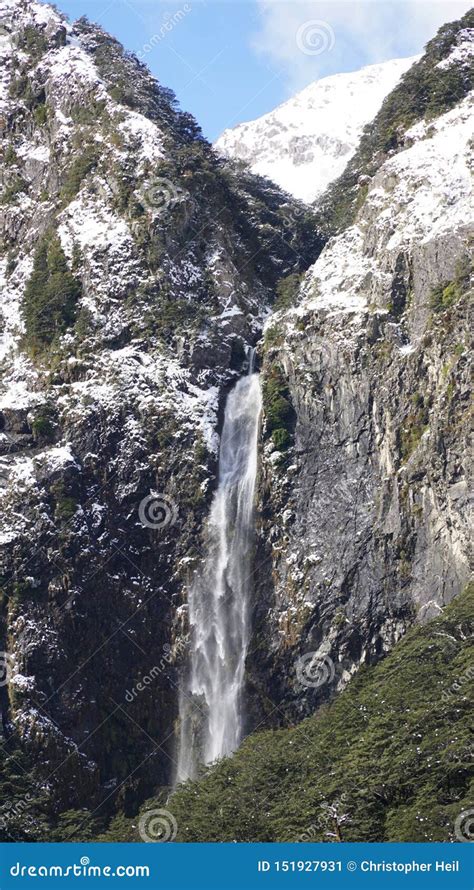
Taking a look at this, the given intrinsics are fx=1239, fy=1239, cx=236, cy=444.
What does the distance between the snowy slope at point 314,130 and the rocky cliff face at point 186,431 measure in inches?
1661

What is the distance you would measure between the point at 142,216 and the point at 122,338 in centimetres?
895

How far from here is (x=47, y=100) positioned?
8381 centimetres

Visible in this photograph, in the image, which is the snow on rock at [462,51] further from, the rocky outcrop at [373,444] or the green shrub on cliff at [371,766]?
the green shrub on cliff at [371,766]

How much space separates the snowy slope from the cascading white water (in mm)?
54900

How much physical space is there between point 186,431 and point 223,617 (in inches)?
417

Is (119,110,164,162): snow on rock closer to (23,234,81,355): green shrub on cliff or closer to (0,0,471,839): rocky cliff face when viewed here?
(0,0,471,839): rocky cliff face

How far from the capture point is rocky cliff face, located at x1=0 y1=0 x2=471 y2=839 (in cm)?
5644

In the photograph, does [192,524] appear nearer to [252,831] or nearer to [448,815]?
[252,831]

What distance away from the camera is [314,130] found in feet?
434

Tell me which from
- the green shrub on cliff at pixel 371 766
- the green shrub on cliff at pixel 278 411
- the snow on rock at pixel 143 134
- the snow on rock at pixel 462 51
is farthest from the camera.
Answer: the snow on rock at pixel 143 134

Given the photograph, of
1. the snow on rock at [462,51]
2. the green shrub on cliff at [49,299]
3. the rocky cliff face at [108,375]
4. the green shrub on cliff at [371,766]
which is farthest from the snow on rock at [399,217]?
the green shrub on cliff at [371,766]

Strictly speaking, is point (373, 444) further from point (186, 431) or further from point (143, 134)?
point (143, 134)

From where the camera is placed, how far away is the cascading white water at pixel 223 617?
57750 millimetres

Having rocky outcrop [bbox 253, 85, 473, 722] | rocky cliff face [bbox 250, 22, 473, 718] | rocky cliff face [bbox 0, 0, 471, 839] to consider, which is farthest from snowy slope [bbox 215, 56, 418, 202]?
rocky outcrop [bbox 253, 85, 473, 722]
